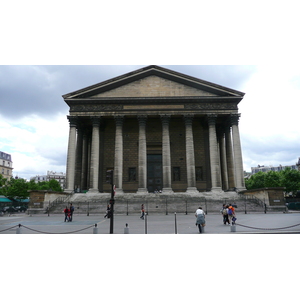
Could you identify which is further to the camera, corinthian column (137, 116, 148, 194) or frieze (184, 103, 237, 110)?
frieze (184, 103, 237, 110)

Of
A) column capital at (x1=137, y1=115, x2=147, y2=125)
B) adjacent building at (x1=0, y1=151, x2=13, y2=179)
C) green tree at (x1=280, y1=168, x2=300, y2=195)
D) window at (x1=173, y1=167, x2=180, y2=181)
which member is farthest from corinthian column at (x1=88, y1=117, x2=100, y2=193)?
adjacent building at (x1=0, y1=151, x2=13, y2=179)

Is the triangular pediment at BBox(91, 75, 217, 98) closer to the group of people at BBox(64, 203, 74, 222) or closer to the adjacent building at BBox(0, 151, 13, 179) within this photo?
the group of people at BBox(64, 203, 74, 222)

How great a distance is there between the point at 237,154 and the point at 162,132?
10.5 m

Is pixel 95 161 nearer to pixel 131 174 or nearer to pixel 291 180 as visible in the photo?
pixel 131 174

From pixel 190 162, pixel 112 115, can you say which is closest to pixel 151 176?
pixel 190 162

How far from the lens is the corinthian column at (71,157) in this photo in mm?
35219

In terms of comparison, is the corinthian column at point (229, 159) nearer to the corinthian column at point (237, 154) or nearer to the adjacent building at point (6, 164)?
the corinthian column at point (237, 154)

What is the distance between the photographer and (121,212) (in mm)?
27922

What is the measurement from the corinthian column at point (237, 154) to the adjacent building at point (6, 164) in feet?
275

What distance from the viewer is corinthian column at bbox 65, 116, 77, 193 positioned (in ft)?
116

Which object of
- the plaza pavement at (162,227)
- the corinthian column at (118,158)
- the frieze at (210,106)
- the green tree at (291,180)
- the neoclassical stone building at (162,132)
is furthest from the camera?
the green tree at (291,180)

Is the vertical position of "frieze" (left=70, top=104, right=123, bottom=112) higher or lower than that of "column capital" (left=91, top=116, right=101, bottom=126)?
higher

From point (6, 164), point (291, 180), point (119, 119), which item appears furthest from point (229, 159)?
point (6, 164)

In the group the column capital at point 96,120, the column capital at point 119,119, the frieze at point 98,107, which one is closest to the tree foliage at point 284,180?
the column capital at point 119,119
